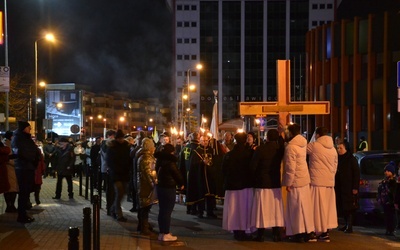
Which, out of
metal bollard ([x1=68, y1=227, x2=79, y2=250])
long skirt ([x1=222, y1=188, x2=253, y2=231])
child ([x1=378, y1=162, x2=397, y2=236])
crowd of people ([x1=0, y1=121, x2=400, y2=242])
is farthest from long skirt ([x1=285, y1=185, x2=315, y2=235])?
metal bollard ([x1=68, y1=227, x2=79, y2=250])

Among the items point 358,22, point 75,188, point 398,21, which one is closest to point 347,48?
point 358,22

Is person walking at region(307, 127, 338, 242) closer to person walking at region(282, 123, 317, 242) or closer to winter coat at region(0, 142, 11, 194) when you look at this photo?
person walking at region(282, 123, 317, 242)

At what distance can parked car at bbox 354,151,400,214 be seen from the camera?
1284cm

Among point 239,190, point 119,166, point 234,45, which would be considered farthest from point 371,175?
point 234,45

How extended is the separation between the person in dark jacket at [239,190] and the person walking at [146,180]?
4.30 feet

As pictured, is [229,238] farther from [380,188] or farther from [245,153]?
[380,188]

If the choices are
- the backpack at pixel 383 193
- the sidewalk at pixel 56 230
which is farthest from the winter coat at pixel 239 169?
the backpack at pixel 383 193

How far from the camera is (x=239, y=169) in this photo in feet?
33.6

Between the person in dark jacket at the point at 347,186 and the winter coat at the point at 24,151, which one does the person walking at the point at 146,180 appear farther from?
the person in dark jacket at the point at 347,186

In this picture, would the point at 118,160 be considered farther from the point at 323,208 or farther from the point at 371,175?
the point at 371,175

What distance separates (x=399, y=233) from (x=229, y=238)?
361 cm

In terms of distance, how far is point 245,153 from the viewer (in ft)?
33.8

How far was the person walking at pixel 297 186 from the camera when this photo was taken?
990 cm

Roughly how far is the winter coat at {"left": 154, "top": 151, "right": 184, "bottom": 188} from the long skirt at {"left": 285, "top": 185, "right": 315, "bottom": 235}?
6.18 ft
